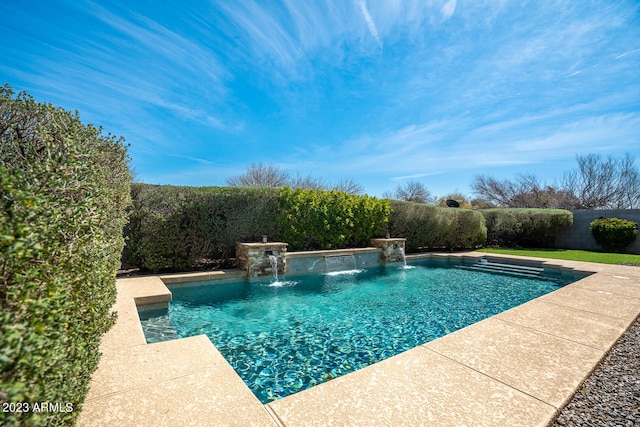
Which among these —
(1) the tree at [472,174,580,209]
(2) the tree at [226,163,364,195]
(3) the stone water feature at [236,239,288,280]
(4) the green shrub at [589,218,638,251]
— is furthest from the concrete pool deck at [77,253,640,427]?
(1) the tree at [472,174,580,209]

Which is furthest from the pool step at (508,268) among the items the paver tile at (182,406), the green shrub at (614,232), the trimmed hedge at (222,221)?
the paver tile at (182,406)

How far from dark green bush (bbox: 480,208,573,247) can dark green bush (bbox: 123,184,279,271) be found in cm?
1367

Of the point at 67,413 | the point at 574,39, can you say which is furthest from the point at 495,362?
the point at 574,39

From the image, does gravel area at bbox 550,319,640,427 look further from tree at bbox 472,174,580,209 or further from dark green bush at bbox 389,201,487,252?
tree at bbox 472,174,580,209

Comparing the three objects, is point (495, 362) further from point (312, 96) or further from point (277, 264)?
point (312, 96)

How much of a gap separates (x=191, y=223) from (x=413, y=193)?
33.1m

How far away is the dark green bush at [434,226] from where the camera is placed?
1209 cm

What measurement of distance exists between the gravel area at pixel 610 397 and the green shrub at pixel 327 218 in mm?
7391

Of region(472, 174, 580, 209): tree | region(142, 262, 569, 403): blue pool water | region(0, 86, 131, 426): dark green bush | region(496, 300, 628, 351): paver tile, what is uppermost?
region(472, 174, 580, 209): tree

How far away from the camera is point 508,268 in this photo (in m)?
9.83

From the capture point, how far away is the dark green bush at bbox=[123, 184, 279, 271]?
6.95m

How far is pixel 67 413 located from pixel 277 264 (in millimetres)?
6491

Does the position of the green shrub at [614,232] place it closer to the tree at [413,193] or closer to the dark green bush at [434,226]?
the dark green bush at [434,226]

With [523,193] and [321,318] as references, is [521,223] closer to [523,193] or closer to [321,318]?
[321,318]
